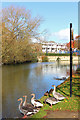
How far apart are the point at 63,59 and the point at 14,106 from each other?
1428 inches

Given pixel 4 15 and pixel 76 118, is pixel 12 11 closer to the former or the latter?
pixel 4 15

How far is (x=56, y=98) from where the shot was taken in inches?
189

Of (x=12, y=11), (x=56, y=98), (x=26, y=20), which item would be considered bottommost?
(x=56, y=98)

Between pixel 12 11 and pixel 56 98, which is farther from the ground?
pixel 12 11

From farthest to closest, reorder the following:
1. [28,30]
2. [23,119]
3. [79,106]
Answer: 1. [28,30]
2. [79,106]
3. [23,119]

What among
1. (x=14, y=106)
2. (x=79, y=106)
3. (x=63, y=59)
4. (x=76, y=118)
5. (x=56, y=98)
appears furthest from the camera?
(x=63, y=59)

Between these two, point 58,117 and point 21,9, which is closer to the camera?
point 58,117

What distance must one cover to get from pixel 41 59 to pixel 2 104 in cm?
2753

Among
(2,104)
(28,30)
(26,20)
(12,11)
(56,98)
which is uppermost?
(12,11)

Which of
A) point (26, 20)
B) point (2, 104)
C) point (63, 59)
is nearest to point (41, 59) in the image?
point (63, 59)

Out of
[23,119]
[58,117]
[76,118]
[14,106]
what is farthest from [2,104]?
[76,118]

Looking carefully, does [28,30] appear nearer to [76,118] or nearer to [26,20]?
[26,20]

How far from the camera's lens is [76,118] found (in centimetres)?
352

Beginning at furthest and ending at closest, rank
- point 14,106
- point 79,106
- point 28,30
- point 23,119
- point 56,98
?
1. point 28,30
2. point 14,106
3. point 56,98
4. point 79,106
5. point 23,119
